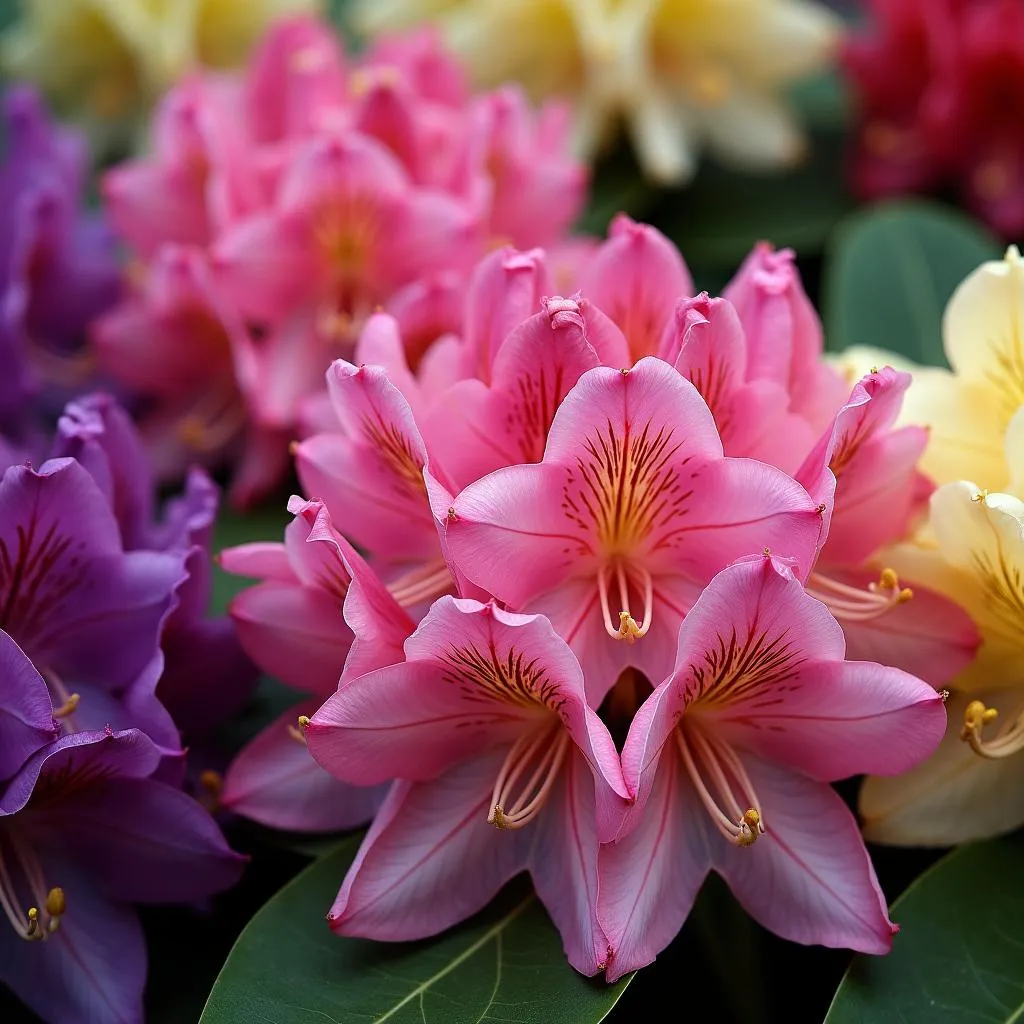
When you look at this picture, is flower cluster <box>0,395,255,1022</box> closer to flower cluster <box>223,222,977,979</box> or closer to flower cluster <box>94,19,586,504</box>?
flower cluster <box>223,222,977,979</box>

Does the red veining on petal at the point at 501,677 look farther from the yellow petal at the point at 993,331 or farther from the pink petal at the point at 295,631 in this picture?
the yellow petal at the point at 993,331

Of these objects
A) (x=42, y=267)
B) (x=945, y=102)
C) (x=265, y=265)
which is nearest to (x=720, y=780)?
(x=265, y=265)

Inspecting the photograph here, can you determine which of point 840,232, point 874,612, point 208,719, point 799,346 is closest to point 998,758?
point 874,612

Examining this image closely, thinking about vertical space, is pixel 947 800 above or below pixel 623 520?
below

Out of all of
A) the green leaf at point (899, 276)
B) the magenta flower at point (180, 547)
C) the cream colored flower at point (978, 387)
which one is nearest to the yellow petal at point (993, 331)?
the cream colored flower at point (978, 387)

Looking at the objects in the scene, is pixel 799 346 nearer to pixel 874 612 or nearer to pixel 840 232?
pixel 874 612

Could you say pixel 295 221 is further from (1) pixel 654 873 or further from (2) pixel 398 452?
(1) pixel 654 873

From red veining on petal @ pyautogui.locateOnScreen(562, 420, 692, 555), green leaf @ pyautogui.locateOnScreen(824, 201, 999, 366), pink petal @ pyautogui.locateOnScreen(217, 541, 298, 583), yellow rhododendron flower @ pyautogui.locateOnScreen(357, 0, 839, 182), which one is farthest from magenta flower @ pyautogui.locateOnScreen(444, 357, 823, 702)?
yellow rhododendron flower @ pyautogui.locateOnScreen(357, 0, 839, 182)

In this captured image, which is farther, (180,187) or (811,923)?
(180,187)
